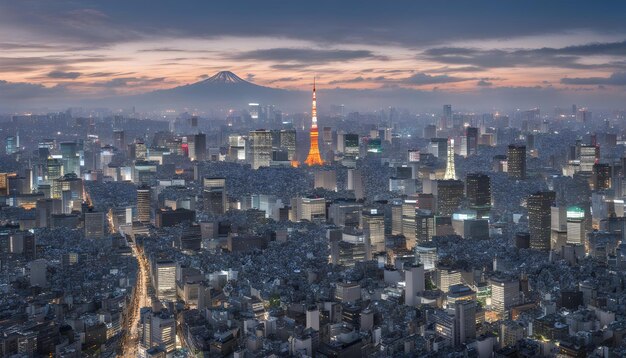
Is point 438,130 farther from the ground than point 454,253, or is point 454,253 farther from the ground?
point 438,130

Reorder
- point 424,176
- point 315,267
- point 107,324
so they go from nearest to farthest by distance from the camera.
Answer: point 107,324 → point 315,267 → point 424,176

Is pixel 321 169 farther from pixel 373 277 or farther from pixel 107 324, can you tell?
pixel 107 324

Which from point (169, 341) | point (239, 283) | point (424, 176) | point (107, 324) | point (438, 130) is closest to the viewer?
point (169, 341)

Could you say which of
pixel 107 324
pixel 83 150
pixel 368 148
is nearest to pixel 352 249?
pixel 107 324

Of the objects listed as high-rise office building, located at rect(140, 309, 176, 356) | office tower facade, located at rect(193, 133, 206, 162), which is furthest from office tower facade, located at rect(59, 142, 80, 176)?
high-rise office building, located at rect(140, 309, 176, 356)

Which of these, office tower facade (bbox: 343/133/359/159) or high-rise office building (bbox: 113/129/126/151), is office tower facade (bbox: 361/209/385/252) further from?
high-rise office building (bbox: 113/129/126/151)

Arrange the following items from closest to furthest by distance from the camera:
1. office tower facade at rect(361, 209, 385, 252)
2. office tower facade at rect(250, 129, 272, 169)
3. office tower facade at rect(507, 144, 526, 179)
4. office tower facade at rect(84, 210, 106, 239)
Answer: office tower facade at rect(361, 209, 385, 252) → office tower facade at rect(84, 210, 106, 239) → office tower facade at rect(507, 144, 526, 179) → office tower facade at rect(250, 129, 272, 169)
